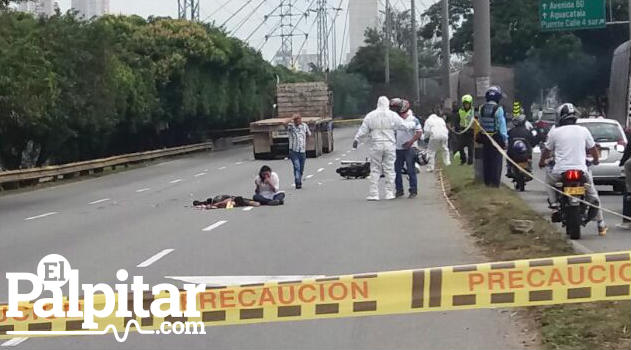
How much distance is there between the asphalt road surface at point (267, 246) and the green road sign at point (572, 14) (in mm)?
17792

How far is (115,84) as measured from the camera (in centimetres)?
4188

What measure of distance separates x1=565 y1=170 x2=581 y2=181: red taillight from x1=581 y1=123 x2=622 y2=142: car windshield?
982 centimetres

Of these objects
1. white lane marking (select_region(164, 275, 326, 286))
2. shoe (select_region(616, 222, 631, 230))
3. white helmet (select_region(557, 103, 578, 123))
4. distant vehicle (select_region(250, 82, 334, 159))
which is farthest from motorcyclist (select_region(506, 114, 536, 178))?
distant vehicle (select_region(250, 82, 334, 159))

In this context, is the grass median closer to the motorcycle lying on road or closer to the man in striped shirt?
the motorcycle lying on road

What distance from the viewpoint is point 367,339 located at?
8688 millimetres

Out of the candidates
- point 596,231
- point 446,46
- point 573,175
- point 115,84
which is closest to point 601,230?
point 596,231

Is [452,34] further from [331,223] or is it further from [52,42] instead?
[331,223]

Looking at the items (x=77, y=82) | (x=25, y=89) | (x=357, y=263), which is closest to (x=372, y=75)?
(x=77, y=82)

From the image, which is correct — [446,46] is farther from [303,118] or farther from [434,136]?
[434,136]

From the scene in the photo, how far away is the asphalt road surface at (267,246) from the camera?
8727 mm

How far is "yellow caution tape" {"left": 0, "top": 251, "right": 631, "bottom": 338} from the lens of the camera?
752 cm

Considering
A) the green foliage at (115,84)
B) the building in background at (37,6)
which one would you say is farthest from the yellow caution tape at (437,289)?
the green foliage at (115,84)

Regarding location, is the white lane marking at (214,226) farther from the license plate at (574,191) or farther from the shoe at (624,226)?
the shoe at (624,226)

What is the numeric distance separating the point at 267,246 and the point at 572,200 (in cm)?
416
